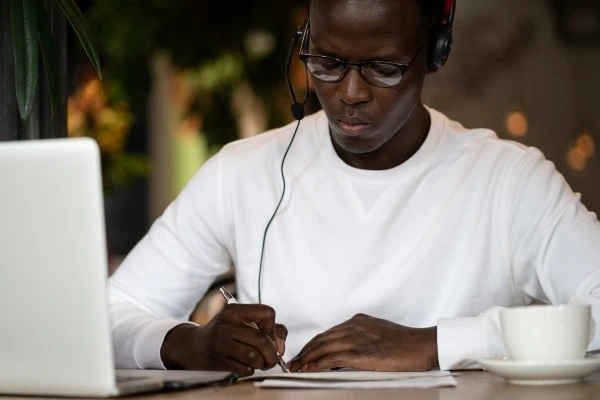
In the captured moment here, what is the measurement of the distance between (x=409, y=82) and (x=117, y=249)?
5.57 metres

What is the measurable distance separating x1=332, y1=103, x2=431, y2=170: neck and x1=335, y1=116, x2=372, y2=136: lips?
175 mm

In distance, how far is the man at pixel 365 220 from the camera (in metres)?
1.84

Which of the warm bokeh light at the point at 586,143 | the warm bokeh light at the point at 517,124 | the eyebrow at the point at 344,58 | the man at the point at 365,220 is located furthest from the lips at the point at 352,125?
the warm bokeh light at the point at 586,143

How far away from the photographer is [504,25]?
3.37 meters

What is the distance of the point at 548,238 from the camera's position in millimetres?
1921

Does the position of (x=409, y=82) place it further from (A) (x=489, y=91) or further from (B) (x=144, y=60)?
(B) (x=144, y=60)

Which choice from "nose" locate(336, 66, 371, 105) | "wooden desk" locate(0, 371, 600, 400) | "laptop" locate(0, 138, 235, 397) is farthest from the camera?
"nose" locate(336, 66, 371, 105)

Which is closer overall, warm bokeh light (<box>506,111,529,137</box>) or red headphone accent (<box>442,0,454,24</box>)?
red headphone accent (<box>442,0,454,24</box>)

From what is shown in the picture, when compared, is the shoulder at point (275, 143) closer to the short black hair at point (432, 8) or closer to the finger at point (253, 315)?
the short black hair at point (432, 8)

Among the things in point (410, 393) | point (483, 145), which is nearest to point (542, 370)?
point (410, 393)

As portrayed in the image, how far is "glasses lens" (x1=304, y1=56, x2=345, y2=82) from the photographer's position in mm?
1838

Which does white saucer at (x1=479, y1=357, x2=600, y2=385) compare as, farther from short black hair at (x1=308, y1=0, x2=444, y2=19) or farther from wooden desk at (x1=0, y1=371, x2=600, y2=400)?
short black hair at (x1=308, y1=0, x2=444, y2=19)

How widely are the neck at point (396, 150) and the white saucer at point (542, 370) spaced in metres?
0.76

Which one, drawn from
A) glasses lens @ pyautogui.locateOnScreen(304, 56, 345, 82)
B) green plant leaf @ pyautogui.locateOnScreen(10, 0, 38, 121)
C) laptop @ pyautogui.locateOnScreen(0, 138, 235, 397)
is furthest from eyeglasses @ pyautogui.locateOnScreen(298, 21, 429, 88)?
laptop @ pyautogui.locateOnScreen(0, 138, 235, 397)
